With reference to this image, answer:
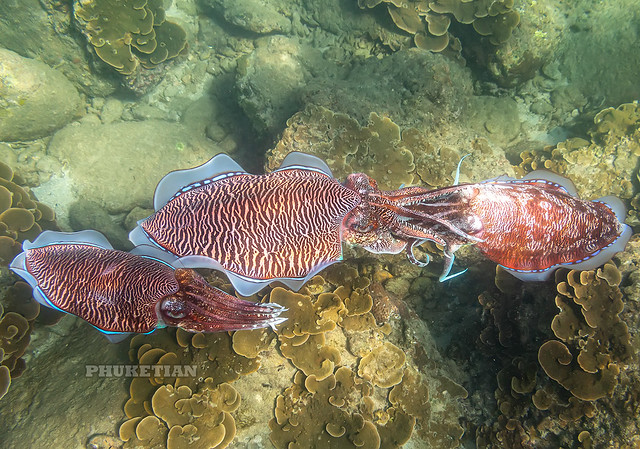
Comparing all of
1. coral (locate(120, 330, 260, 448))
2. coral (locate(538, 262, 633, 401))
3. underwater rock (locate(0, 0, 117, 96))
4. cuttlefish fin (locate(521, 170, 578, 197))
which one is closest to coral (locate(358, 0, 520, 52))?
cuttlefish fin (locate(521, 170, 578, 197))

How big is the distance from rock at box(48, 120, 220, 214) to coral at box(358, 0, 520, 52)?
6220 millimetres

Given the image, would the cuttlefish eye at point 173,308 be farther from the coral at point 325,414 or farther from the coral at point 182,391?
the coral at point 325,414

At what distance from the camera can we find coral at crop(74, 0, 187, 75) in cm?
775

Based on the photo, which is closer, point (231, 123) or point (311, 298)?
point (311, 298)

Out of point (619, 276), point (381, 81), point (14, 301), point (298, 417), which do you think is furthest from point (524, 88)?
point (14, 301)

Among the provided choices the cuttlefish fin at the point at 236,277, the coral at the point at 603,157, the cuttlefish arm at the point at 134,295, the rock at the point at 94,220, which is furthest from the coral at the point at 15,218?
the coral at the point at 603,157

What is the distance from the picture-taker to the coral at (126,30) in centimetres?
775

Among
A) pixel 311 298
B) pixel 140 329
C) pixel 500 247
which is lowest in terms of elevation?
pixel 311 298

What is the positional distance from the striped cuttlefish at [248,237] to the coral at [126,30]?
7.08 m

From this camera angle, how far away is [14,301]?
417 cm

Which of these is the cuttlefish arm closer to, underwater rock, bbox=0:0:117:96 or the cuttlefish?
the cuttlefish

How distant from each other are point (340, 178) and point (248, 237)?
2343 mm

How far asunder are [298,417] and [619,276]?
163 inches

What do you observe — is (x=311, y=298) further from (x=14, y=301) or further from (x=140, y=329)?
(x=14, y=301)
